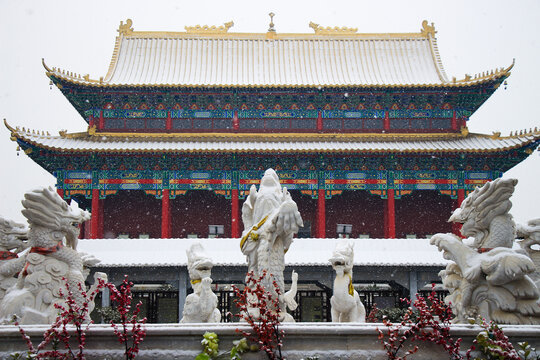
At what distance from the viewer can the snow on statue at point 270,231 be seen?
21.5ft

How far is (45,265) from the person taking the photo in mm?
6840

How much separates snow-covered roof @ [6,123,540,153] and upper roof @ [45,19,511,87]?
198 cm

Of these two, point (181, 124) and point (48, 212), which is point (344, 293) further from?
point (181, 124)

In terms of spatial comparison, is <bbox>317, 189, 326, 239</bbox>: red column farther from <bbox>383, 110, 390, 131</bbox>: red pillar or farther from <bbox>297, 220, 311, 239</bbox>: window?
<bbox>383, 110, 390, 131</bbox>: red pillar

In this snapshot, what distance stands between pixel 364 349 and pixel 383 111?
54.6 ft

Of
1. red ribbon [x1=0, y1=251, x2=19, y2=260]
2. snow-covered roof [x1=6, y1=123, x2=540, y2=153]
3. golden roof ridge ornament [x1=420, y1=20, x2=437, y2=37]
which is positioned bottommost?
red ribbon [x1=0, y1=251, x2=19, y2=260]

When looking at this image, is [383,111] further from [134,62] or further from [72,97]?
[72,97]

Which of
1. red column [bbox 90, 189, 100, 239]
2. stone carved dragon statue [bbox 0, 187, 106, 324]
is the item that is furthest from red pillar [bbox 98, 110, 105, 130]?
stone carved dragon statue [bbox 0, 187, 106, 324]

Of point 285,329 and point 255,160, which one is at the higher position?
point 255,160

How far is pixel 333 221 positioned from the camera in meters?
21.4

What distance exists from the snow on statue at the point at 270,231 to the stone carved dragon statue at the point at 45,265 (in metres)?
2.07

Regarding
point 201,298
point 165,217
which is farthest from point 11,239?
point 165,217

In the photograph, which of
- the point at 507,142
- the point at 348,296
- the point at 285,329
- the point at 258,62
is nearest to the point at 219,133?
the point at 258,62

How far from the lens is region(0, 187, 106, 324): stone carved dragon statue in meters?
6.59
